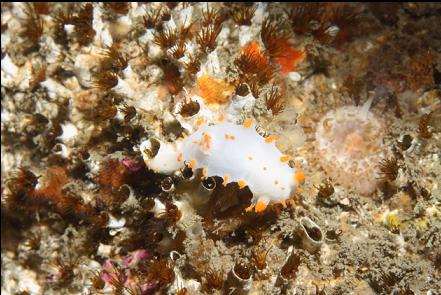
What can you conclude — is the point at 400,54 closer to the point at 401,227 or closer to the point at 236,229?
the point at 401,227

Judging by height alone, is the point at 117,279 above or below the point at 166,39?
below

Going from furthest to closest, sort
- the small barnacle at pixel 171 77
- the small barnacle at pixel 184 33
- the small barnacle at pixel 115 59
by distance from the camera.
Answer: the small barnacle at pixel 115 59 → the small barnacle at pixel 184 33 → the small barnacle at pixel 171 77

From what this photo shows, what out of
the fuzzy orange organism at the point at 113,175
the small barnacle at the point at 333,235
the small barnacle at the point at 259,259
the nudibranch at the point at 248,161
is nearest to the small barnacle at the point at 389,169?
the small barnacle at the point at 333,235

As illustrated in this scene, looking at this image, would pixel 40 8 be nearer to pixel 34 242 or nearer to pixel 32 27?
pixel 32 27

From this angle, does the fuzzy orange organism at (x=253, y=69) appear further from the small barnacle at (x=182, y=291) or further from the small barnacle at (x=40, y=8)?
the small barnacle at (x=40, y=8)

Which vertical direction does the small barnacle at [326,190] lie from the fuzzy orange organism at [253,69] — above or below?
below

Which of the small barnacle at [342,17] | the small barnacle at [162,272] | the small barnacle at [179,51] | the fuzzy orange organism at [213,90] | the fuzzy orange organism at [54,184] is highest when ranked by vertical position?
the small barnacle at [342,17]

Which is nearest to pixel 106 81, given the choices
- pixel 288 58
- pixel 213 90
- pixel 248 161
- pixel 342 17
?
pixel 213 90
